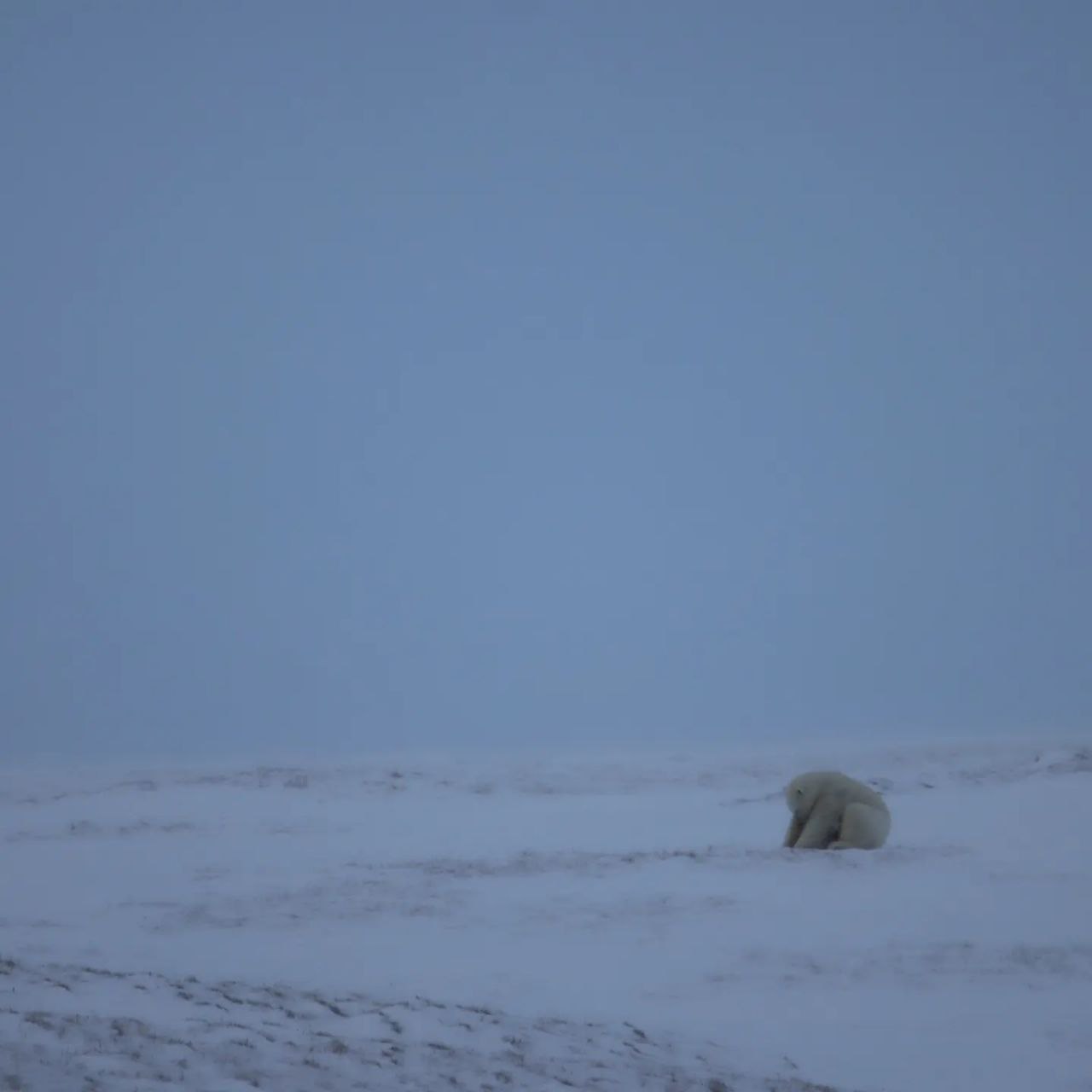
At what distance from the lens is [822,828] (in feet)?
33.1

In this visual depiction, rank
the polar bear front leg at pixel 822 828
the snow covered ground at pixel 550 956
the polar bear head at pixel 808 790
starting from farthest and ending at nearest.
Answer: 1. the polar bear head at pixel 808 790
2. the polar bear front leg at pixel 822 828
3. the snow covered ground at pixel 550 956

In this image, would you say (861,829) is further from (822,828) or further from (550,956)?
(550,956)

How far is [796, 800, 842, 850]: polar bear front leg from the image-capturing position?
397 inches

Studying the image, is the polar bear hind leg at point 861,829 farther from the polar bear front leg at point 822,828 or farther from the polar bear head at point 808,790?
the polar bear head at point 808,790

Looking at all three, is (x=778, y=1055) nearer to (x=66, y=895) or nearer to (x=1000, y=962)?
(x=1000, y=962)

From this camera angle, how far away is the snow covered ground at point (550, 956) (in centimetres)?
448

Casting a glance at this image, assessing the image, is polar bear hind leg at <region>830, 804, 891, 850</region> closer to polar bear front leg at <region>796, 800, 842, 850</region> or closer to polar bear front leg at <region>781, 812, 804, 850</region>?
polar bear front leg at <region>796, 800, 842, 850</region>

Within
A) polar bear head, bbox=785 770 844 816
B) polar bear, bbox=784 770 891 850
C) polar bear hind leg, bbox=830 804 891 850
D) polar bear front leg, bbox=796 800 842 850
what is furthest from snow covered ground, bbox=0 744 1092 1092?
polar bear head, bbox=785 770 844 816

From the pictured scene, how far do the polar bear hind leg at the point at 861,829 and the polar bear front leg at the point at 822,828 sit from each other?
147 mm

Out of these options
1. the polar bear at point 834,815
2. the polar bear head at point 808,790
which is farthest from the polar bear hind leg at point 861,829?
the polar bear head at point 808,790

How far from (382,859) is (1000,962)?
6.04 meters

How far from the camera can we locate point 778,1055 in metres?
4.79

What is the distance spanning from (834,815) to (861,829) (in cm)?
35

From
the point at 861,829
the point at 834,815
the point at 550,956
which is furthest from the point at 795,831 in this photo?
the point at 550,956
